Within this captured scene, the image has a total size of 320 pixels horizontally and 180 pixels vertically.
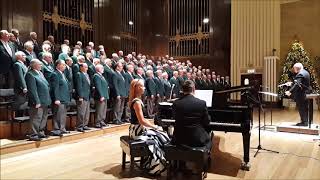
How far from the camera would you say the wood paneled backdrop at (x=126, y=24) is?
8023 mm

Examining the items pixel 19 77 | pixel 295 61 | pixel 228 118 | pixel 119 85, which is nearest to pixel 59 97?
pixel 19 77

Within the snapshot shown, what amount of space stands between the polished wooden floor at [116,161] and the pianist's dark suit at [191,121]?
0.61m

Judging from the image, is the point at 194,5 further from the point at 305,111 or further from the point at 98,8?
the point at 305,111

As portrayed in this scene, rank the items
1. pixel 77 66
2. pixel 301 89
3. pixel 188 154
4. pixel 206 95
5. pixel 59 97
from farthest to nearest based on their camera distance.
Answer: pixel 301 89, pixel 77 66, pixel 59 97, pixel 206 95, pixel 188 154

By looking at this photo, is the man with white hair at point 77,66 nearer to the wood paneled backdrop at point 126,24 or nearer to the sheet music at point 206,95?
the wood paneled backdrop at point 126,24

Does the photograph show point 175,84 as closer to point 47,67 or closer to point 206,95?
point 47,67

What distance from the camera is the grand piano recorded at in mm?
3752

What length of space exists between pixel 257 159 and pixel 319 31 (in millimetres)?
9767

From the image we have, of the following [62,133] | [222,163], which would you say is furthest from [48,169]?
[222,163]

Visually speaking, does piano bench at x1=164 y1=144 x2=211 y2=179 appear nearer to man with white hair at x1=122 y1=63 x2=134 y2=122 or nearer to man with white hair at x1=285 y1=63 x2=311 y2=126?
man with white hair at x1=285 y1=63 x2=311 y2=126

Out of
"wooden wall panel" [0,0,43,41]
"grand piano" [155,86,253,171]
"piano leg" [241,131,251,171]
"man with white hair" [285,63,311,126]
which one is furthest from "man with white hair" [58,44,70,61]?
"man with white hair" [285,63,311,126]

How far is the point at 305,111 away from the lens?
21.9 feet

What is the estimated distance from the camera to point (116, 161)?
14.2 feet

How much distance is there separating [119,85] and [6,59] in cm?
234
